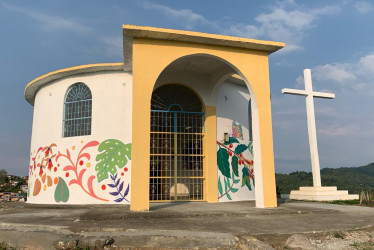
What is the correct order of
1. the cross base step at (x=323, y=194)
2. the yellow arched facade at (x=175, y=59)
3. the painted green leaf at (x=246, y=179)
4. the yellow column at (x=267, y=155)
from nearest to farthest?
the yellow arched facade at (x=175, y=59) < the yellow column at (x=267, y=155) < the cross base step at (x=323, y=194) < the painted green leaf at (x=246, y=179)

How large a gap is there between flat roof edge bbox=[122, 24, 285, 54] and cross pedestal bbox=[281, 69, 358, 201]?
2906mm

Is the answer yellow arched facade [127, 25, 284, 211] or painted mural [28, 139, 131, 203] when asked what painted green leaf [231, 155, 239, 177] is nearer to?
yellow arched facade [127, 25, 284, 211]

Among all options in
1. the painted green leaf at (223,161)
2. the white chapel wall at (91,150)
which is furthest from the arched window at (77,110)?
the painted green leaf at (223,161)

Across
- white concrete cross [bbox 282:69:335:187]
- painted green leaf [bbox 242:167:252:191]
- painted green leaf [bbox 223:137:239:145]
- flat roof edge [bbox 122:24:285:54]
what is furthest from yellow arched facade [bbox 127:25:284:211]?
painted green leaf [bbox 242:167:252:191]

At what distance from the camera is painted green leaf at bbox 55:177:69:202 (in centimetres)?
1109

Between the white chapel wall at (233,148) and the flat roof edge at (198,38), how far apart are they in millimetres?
3361

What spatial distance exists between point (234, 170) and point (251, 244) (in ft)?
25.8

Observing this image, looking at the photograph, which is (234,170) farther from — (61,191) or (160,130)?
(61,191)

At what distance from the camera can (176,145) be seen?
11.6 meters

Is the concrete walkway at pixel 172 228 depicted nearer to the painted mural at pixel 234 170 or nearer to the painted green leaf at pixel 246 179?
the painted mural at pixel 234 170

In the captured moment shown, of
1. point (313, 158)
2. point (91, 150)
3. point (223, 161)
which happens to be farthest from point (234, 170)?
point (91, 150)

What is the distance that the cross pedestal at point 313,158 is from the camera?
39.9ft

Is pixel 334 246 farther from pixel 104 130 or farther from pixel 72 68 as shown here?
pixel 72 68

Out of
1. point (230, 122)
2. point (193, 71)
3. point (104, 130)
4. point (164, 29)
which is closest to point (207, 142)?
point (230, 122)
